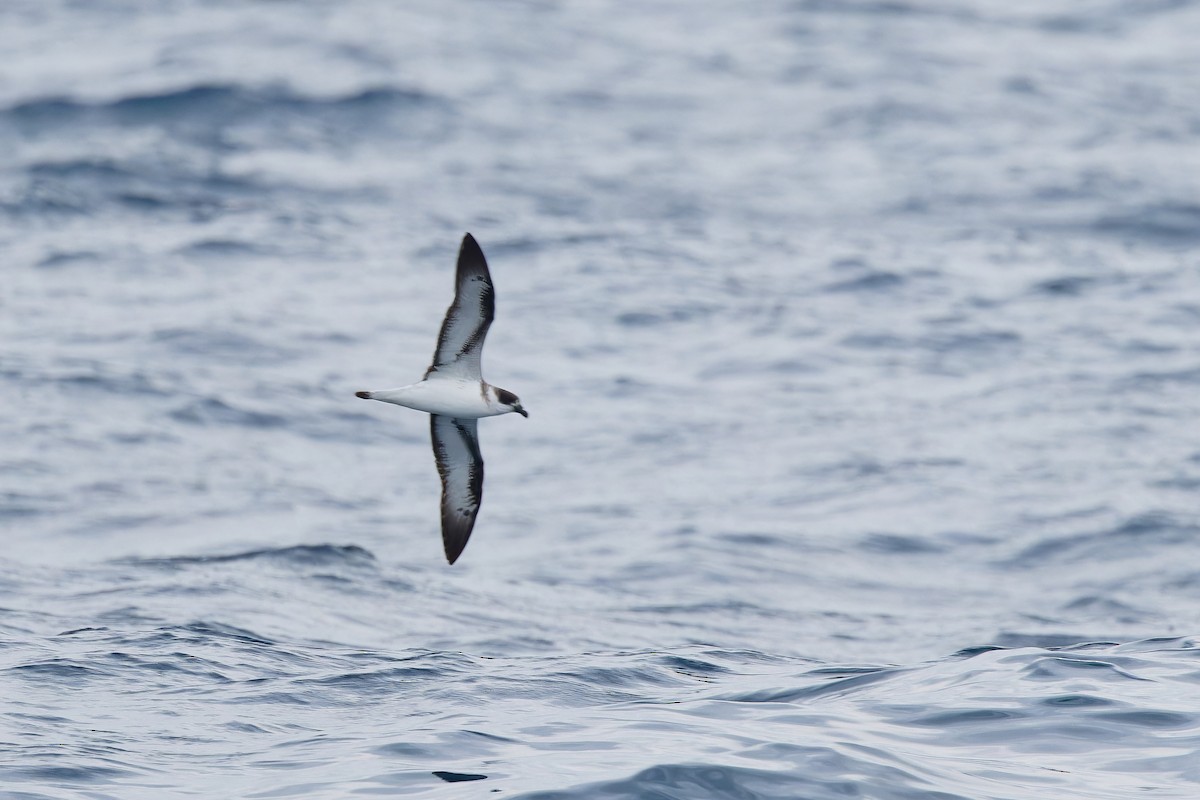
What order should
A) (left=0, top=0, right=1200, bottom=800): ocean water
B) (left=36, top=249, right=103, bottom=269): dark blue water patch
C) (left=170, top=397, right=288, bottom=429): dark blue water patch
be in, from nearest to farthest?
1. (left=0, top=0, right=1200, bottom=800): ocean water
2. (left=170, top=397, right=288, bottom=429): dark blue water patch
3. (left=36, top=249, right=103, bottom=269): dark blue water patch

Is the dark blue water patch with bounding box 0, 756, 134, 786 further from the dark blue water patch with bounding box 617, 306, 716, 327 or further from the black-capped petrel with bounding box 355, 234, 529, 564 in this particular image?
the dark blue water patch with bounding box 617, 306, 716, 327

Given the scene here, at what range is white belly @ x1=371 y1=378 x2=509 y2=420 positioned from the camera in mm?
9211

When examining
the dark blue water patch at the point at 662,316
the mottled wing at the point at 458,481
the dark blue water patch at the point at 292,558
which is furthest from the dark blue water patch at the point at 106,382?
the mottled wing at the point at 458,481

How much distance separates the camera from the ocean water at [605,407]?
8461 millimetres

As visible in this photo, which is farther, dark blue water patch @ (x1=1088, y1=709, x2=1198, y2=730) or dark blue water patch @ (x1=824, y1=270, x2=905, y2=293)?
dark blue water patch @ (x1=824, y1=270, x2=905, y2=293)

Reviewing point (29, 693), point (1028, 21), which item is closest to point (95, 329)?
point (29, 693)

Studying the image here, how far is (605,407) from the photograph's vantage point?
54.2ft

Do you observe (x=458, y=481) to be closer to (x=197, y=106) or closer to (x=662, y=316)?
(x=662, y=316)

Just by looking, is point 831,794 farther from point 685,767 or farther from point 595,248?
point 595,248

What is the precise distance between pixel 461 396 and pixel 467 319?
1.57 ft

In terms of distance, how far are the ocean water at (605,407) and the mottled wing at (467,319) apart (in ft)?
5.84

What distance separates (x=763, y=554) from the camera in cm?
1373

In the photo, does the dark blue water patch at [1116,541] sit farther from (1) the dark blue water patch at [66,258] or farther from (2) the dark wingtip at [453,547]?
(1) the dark blue water patch at [66,258]

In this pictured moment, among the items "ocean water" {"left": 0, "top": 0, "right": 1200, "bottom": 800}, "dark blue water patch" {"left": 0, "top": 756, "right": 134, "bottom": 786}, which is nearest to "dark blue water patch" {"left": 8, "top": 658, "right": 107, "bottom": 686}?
"ocean water" {"left": 0, "top": 0, "right": 1200, "bottom": 800}
